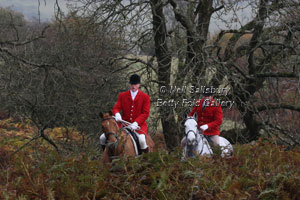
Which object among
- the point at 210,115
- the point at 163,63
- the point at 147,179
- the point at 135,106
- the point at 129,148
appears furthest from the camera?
the point at 163,63

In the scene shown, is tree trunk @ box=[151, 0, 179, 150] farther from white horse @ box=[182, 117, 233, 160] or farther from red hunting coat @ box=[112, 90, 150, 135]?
white horse @ box=[182, 117, 233, 160]

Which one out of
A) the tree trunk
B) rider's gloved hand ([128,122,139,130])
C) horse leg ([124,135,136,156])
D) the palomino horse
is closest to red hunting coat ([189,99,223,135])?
rider's gloved hand ([128,122,139,130])

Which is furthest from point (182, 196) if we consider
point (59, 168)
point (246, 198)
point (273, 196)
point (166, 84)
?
point (166, 84)

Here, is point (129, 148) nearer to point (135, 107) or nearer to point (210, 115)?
point (135, 107)

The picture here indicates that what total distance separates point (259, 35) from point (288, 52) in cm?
96

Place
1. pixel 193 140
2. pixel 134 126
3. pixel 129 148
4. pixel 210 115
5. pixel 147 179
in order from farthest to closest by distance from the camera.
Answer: pixel 210 115, pixel 134 126, pixel 129 148, pixel 193 140, pixel 147 179

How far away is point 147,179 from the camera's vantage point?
3500 mm

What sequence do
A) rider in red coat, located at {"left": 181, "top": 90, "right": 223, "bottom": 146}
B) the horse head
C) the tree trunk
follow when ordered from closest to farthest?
the horse head, rider in red coat, located at {"left": 181, "top": 90, "right": 223, "bottom": 146}, the tree trunk

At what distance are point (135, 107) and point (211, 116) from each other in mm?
1634

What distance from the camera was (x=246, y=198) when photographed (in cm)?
309

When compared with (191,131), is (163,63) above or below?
above

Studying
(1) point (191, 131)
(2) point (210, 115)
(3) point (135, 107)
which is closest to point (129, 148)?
(3) point (135, 107)

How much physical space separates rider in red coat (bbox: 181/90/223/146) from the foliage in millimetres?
3223

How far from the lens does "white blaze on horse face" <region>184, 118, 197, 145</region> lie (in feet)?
19.9
